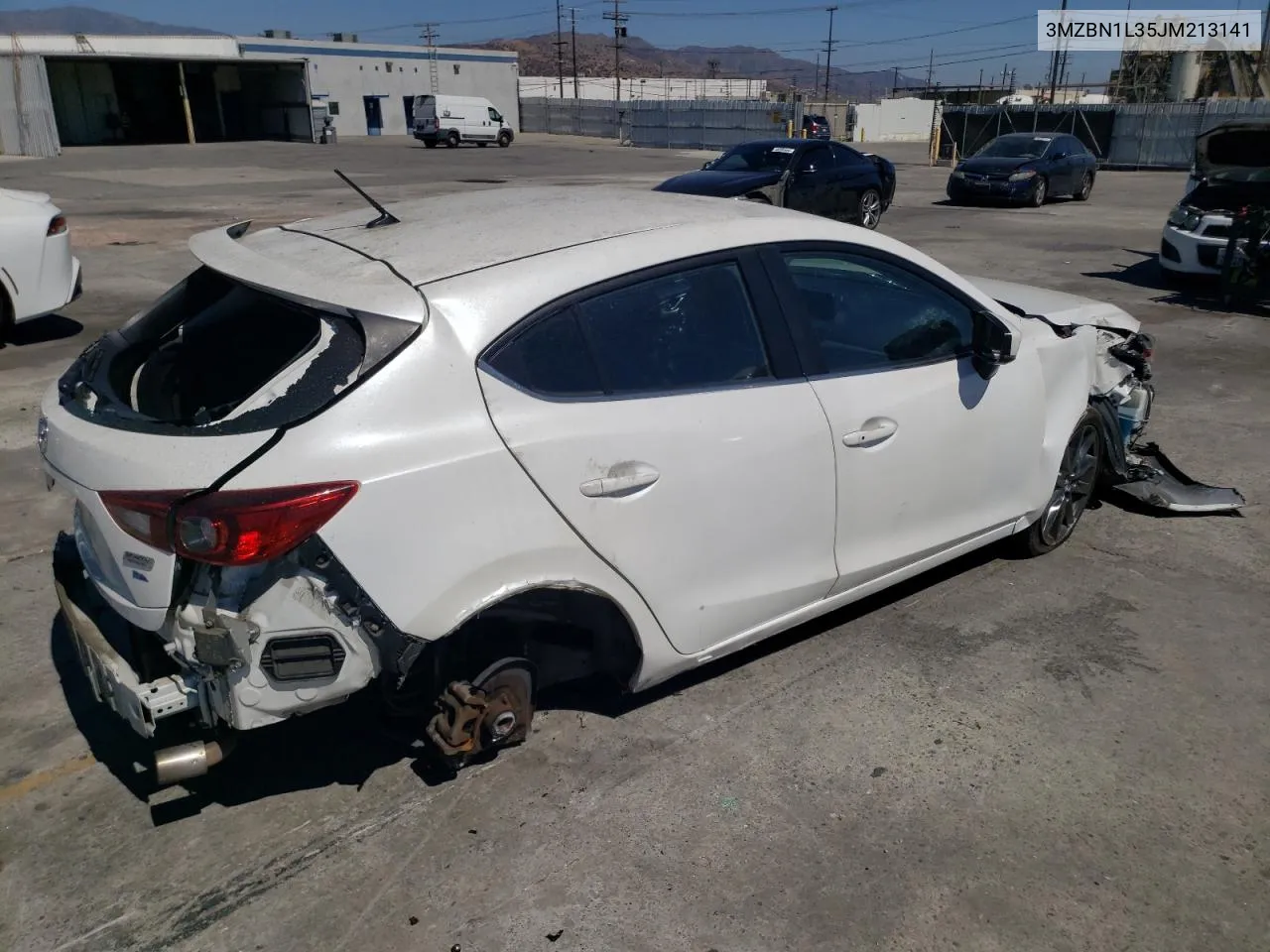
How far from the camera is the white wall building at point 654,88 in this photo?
91.5 m

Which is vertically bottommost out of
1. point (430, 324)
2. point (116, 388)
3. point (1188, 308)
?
point (1188, 308)

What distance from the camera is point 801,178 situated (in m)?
15.4

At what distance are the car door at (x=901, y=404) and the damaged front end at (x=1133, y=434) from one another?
3.32 feet

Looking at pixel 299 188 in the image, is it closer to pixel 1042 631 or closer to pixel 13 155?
pixel 13 155

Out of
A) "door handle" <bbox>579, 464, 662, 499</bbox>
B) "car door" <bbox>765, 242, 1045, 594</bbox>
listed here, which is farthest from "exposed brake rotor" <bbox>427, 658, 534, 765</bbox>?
"car door" <bbox>765, 242, 1045, 594</bbox>

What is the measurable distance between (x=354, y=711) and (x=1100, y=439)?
140 inches

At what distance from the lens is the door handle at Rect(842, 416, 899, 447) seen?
337 centimetres

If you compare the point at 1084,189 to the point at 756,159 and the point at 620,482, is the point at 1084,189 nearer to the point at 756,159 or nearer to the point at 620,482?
the point at 756,159

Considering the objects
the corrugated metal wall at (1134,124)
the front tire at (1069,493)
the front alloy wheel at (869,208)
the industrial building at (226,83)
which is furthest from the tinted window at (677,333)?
the industrial building at (226,83)

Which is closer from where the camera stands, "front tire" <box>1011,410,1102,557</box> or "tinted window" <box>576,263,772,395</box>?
"tinted window" <box>576,263,772,395</box>

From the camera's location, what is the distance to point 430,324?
2678mm

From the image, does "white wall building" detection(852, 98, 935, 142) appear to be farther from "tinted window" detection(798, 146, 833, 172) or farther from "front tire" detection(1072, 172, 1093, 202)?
"tinted window" detection(798, 146, 833, 172)

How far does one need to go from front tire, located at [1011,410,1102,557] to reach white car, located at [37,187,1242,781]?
79cm

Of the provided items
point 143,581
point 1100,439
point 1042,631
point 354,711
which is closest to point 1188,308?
point 1100,439
